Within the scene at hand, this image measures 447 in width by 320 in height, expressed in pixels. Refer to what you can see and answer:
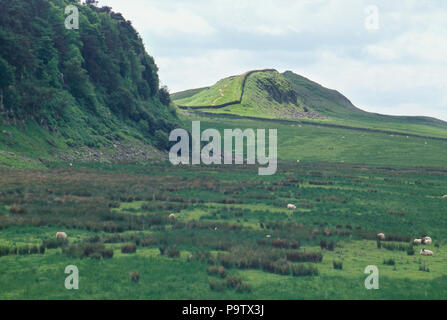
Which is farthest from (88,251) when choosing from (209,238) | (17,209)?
(17,209)

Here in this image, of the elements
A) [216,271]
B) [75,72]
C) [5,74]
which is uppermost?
[75,72]

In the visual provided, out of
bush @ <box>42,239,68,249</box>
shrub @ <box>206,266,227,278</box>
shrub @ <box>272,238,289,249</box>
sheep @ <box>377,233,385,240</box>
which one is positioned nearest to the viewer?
shrub @ <box>206,266,227,278</box>

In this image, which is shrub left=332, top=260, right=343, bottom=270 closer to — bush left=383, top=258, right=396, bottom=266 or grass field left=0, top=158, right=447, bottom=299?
grass field left=0, top=158, right=447, bottom=299

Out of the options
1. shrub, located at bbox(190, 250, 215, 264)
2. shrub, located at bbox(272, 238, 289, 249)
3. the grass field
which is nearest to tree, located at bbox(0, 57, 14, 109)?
the grass field

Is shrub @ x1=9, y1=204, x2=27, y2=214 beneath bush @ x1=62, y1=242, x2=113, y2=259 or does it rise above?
above

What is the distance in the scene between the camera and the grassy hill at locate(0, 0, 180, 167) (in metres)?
59.1

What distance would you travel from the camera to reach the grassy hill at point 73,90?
59094 mm

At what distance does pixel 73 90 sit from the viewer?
8262 centimetres

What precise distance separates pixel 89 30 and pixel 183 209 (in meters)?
76.6

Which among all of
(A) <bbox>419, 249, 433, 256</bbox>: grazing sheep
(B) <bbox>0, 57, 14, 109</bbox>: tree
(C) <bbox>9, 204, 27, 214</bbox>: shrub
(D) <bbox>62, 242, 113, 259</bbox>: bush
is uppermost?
(B) <bbox>0, 57, 14, 109</bbox>: tree

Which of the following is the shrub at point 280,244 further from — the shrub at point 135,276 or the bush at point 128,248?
the shrub at point 135,276

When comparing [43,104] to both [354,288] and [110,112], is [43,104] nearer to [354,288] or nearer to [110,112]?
[110,112]

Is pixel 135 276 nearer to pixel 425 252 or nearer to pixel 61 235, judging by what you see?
pixel 61 235

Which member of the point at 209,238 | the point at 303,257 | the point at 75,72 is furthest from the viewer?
the point at 75,72
